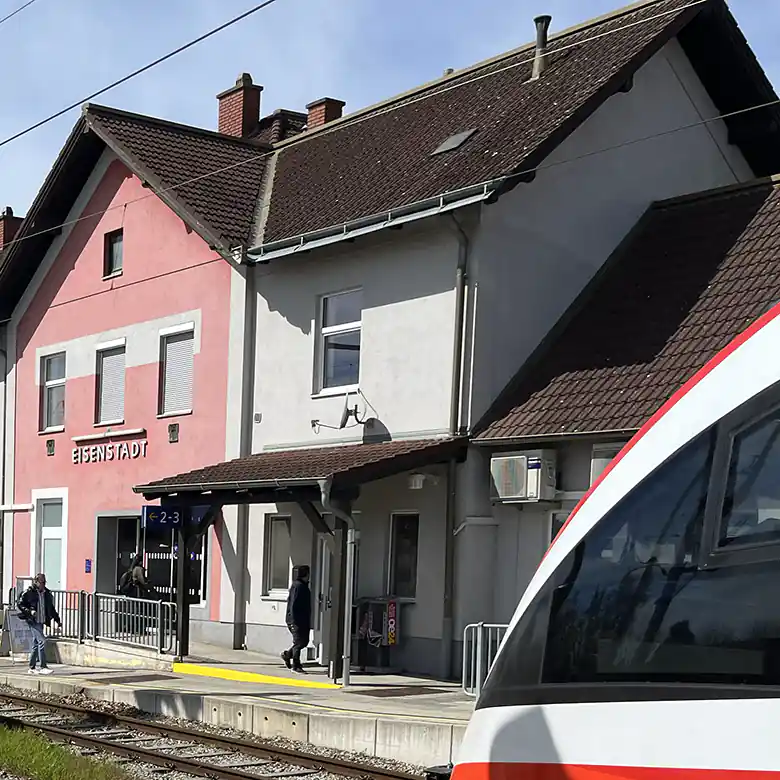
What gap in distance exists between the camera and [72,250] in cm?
2581

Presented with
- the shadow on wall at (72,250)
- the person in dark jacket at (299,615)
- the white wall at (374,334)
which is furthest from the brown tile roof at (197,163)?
the person in dark jacket at (299,615)

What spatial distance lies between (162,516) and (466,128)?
23.5 ft

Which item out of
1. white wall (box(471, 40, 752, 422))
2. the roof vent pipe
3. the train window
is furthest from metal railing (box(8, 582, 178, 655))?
the train window

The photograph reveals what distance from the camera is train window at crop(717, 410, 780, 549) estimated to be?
3.53m

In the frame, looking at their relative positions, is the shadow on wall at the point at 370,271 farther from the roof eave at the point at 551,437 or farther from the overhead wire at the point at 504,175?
the roof eave at the point at 551,437

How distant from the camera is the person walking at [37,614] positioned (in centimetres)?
1961

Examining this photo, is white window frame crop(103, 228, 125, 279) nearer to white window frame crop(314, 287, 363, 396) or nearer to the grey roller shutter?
the grey roller shutter

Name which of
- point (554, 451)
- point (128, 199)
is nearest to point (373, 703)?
point (554, 451)

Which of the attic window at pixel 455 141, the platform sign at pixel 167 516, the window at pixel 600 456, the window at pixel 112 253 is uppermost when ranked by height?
the attic window at pixel 455 141

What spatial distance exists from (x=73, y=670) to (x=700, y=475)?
711 inches

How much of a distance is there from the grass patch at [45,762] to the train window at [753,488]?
8.39 meters

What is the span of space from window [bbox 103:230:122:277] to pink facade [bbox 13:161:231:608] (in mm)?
110

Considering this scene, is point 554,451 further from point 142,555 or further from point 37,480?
point 37,480

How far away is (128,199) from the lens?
953 inches
